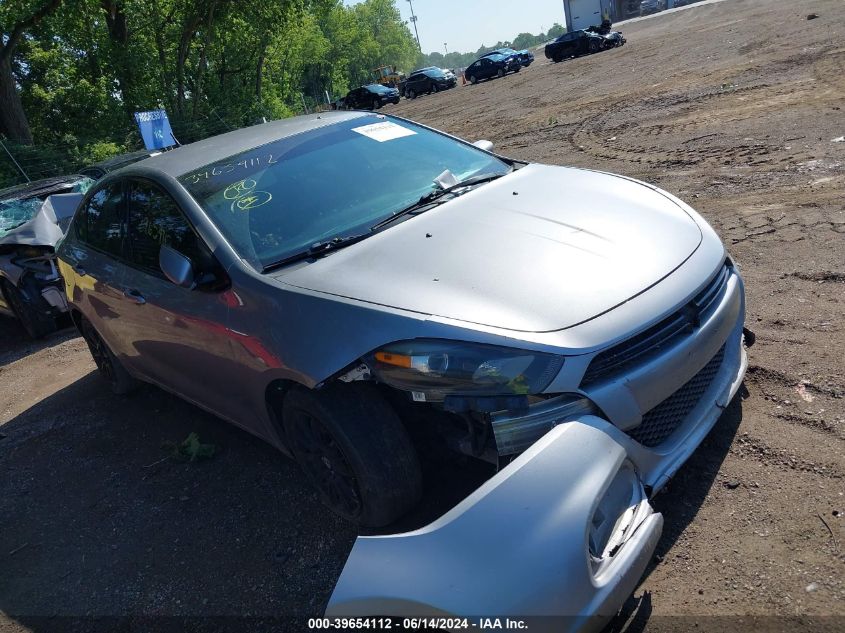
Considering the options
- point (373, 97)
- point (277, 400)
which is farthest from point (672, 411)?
point (373, 97)

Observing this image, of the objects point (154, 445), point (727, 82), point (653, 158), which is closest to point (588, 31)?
point (727, 82)

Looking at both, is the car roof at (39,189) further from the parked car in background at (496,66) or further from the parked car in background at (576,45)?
the parked car in background at (496,66)

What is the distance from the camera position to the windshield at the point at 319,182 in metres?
3.08

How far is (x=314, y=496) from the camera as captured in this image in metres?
3.23

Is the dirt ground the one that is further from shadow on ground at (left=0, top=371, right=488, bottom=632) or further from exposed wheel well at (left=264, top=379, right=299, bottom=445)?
exposed wheel well at (left=264, top=379, right=299, bottom=445)

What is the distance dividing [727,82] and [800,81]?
72.2 inches

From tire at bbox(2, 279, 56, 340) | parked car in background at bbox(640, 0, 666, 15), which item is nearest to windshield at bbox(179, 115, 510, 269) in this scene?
tire at bbox(2, 279, 56, 340)

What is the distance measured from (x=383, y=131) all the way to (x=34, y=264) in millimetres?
4789

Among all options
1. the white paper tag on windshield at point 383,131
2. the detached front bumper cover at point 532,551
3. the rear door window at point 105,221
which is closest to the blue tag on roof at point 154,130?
the rear door window at point 105,221

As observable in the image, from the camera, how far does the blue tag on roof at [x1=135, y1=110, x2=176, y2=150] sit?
496 inches

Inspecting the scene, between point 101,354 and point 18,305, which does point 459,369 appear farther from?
point 18,305

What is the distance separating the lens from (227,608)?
2648mm

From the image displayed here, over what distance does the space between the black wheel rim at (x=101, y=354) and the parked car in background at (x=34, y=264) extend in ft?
7.35

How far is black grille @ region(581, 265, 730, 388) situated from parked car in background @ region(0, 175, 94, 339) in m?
6.31
